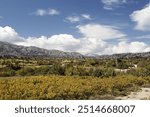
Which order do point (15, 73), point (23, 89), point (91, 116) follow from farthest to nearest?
point (15, 73) → point (23, 89) → point (91, 116)

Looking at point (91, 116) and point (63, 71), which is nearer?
point (91, 116)

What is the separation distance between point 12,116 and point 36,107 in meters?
0.97

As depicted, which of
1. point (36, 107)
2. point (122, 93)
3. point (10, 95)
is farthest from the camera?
point (122, 93)

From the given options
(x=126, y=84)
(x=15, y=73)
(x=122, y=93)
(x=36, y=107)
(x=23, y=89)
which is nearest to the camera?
(x=36, y=107)

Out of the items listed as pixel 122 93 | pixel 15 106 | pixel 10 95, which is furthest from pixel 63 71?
pixel 15 106

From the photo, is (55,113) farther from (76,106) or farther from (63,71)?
(63,71)

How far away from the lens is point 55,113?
40.8 ft

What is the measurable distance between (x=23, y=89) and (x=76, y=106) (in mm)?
9075

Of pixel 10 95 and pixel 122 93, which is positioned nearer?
pixel 10 95

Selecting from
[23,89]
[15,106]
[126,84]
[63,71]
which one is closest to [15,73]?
[63,71]

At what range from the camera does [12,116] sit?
42.7ft

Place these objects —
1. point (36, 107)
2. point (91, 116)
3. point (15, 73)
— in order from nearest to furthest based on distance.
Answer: point (91, 116) < point (36, 107) < point (15, 73)

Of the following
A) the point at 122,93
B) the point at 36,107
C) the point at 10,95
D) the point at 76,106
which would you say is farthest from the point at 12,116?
the point at 122,93

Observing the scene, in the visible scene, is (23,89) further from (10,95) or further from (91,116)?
(91,116)
